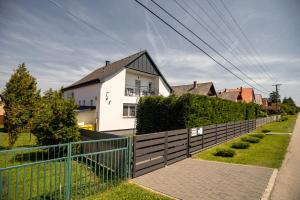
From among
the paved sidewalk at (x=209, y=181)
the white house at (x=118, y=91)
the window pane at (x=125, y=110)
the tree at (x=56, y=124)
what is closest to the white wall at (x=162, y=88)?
the white house at (x=118, y=91)

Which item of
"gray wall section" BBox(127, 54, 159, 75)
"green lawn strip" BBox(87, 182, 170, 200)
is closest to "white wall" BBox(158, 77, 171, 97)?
"gray wall section" BBox(127, 54, 159, 75)

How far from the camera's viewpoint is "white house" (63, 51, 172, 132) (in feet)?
67.7

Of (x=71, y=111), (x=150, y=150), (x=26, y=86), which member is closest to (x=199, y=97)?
(x=150, y=150)

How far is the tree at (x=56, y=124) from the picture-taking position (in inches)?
370

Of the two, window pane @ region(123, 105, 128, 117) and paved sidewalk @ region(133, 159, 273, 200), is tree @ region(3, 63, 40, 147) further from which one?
window pane @ region(123, 105, 128, 117)

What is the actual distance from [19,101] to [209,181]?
11.2 m

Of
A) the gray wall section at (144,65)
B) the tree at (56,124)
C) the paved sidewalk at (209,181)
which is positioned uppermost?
the gray wall section at (144,65)

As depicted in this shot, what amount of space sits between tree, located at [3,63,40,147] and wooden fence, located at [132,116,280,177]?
7.48 meters

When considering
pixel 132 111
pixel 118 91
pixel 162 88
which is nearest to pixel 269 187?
pixel 118 91

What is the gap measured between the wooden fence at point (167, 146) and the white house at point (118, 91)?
37.6ft

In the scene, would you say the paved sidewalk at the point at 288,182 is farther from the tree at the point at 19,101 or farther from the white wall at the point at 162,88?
the white wall at the point at 162,88

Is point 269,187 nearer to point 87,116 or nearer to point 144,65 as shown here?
point 87,116

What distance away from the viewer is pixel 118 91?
21.9 m

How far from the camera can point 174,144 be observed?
8.84 meters
